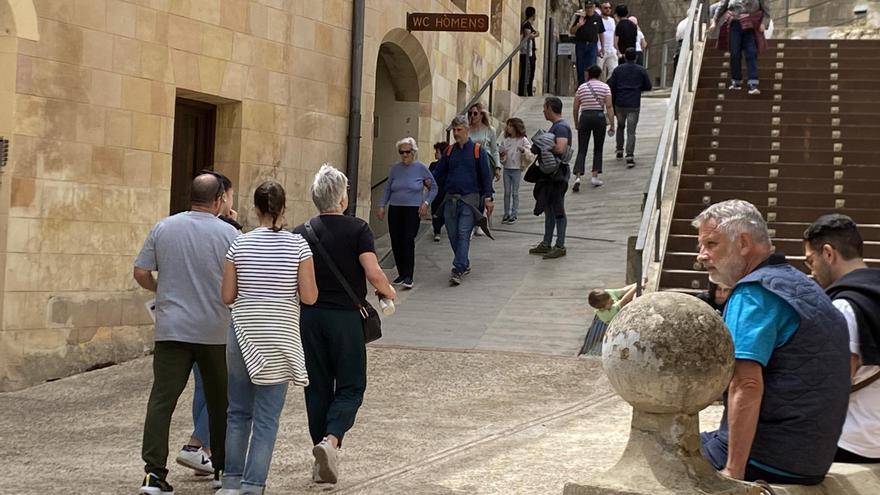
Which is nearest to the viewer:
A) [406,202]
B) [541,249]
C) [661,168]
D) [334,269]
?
[334,269]

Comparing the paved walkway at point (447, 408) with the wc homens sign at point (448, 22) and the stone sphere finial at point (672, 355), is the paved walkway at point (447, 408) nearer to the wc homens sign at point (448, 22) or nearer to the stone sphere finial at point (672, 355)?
the stone sphere finial at point (672, 355)

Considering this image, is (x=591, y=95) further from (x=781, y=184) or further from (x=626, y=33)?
(x=626, y=33)

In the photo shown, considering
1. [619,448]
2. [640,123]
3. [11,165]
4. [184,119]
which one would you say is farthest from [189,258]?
[640,123]

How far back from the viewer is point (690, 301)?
409 cm

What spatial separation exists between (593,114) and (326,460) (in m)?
9.76

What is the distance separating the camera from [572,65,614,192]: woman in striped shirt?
15148 millimetres

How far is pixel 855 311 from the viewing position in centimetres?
470

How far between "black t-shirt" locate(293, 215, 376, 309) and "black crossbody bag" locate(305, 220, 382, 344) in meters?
0.02

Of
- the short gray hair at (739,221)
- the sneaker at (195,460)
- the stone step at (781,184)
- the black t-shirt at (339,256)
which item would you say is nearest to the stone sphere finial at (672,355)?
the short gray hair at (739,221)

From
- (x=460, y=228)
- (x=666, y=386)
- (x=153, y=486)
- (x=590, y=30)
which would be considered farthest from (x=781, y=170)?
(x=666, y=386)

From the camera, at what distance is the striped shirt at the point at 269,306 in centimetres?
569

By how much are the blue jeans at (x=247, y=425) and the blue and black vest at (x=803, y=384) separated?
2328 mm

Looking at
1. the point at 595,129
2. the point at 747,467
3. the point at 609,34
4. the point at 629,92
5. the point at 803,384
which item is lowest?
the point at 747,467

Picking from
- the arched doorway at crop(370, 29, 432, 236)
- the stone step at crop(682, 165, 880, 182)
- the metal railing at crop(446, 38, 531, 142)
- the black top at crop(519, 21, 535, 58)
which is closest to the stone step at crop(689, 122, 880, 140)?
the stone step at crop(682, 165, 880, 182)
